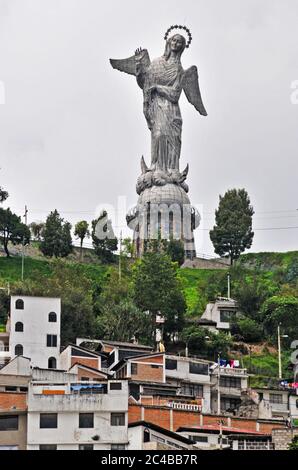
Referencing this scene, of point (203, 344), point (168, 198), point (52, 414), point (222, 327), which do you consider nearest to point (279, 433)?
point (52, 414)

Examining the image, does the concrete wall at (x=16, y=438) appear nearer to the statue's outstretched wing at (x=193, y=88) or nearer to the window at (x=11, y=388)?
the window at (x=11, y=388)

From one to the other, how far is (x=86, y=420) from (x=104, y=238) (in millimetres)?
47722

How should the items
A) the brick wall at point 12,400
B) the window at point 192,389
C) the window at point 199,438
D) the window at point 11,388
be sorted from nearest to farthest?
the window at point 199,438 → the brick wall at point 12,400 → the window at point 11,388 → the window at point 192,389

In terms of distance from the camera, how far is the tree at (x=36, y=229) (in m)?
91.7

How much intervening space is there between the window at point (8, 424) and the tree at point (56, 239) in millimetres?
45678

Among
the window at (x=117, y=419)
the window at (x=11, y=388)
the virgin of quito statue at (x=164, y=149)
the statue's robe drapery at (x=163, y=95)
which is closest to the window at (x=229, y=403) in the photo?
the window at (x=11, y=388)

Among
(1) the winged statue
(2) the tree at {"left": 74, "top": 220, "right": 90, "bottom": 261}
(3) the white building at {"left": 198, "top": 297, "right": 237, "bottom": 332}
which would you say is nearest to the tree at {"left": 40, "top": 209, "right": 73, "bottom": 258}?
(2) the tree at {"left": 74, "top": 220, "right": 90, "bottom": 261}

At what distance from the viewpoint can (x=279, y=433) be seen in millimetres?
40750

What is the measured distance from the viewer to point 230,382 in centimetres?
5691

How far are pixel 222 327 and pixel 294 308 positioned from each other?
4.99m

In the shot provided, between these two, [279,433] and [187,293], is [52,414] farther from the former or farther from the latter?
[187,293]

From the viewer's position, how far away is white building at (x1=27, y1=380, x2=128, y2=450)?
4194cm

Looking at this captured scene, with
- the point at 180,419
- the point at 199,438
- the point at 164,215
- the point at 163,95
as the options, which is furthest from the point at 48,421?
the point at 163,95

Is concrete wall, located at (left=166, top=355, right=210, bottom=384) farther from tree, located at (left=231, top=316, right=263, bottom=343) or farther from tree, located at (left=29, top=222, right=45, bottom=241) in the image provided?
tree, located at (left=29, top=222, right=45, bottom=241)
